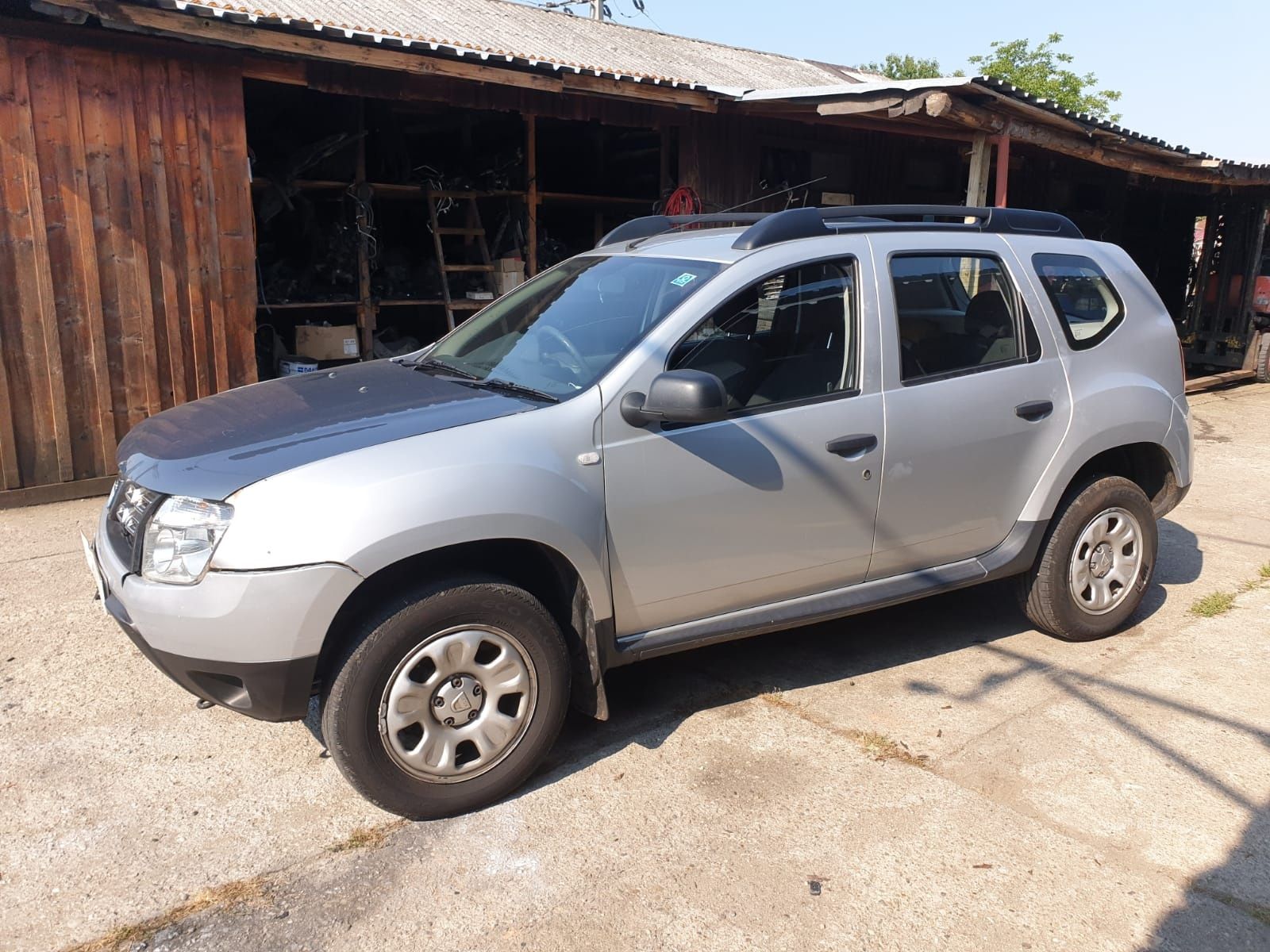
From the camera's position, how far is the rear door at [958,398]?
390 cm

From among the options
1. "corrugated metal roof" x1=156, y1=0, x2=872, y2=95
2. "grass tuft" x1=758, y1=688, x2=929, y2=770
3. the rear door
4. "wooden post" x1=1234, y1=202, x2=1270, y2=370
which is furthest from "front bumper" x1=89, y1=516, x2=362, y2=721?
"wooden post" x1=1234, y1=202, x2=1270, y2=370

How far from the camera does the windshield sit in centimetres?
357

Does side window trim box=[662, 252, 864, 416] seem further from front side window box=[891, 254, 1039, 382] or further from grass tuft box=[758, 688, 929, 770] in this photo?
grass tuft box=[758, 688, 929, 770]

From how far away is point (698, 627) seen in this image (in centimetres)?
359

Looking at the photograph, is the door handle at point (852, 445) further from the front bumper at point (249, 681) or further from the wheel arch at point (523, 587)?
the front bumper at point (249, 681)

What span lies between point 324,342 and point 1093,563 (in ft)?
23.0

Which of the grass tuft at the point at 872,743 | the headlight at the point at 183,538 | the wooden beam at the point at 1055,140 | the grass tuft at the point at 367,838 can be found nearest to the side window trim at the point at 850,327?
the grass tuft at the point at 872,743

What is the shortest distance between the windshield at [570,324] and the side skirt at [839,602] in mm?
932

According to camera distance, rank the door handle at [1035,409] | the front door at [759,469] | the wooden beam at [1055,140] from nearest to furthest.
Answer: the front door at [759,469] → the door handle at [1035,409] → the wooden beam at [1055,140]

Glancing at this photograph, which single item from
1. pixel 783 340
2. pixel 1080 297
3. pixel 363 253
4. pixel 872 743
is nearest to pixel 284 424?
pixel 783 340

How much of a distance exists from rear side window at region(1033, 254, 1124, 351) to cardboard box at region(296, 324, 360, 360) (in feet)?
21.8

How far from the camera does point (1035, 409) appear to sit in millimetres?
4207

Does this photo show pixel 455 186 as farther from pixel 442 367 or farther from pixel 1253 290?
pixel 1253 290

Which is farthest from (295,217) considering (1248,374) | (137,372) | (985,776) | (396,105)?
(1248,374)
